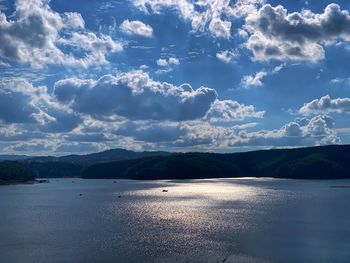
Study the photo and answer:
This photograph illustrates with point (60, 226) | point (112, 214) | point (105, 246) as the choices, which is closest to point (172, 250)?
point (105, 246)

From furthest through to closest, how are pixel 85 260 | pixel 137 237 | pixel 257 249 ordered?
pixel 137 237 → pixel 257 249 → pixel 85 260

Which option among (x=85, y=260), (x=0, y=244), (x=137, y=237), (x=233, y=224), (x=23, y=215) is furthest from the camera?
(x=23, y=215)

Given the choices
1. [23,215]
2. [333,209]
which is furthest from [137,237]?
[333,209]

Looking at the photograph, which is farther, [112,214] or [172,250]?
[112,214]

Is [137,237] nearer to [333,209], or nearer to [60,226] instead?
[60,226]

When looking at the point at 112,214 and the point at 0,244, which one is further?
the point at 112,214

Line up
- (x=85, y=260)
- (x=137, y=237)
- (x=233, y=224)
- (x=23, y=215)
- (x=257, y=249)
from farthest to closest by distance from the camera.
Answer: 1. (x=23, y=215)
2. (x=233, y=224)
3. (x=137, y=237)
4. (x=257, y=249)
5. (x=85, y=260)

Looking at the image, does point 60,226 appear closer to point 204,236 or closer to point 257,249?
point 204,236

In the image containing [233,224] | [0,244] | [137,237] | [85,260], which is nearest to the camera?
[85,260]
